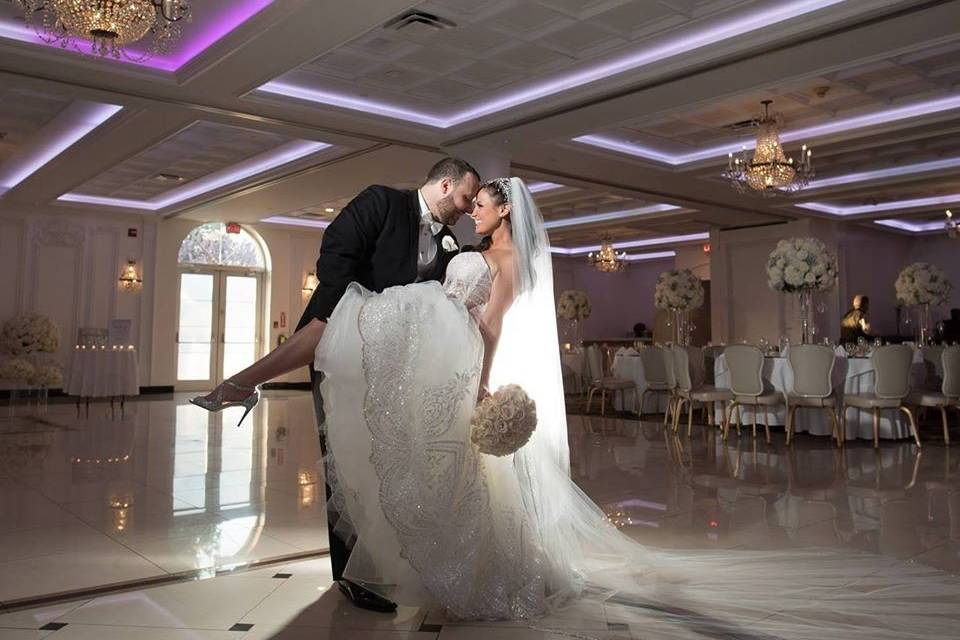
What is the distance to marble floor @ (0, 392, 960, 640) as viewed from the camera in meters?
2.78

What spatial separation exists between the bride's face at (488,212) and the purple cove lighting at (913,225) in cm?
1561

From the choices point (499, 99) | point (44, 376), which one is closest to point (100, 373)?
point (44, 376)

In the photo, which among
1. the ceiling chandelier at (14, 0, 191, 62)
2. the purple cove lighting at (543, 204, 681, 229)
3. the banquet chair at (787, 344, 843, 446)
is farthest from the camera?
the purple cove lighting at (543, 204, 681, 229)

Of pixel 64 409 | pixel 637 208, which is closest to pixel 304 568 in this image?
pixel 64 409

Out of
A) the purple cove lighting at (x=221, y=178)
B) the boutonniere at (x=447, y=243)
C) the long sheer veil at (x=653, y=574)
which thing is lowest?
the long sheer veil at (x=653, y=574)

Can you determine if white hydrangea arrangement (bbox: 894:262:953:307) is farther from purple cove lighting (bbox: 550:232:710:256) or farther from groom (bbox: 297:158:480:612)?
purple cove lighting (bbox: 550:232:710:256)

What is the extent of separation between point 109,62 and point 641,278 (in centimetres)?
1782

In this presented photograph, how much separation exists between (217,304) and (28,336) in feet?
14.7

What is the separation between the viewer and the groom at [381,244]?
2896 mm

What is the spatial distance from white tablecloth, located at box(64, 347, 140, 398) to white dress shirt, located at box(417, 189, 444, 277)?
30.9 feet

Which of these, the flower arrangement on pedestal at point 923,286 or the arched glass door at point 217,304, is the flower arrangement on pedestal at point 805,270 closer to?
the flower arrangement on pedestal at point 923,286

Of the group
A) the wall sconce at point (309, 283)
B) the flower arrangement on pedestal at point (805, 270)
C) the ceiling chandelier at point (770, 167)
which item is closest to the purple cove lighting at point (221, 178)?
the wall sconce at point (309, 283)

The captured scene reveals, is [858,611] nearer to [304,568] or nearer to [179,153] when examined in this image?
[304,568]

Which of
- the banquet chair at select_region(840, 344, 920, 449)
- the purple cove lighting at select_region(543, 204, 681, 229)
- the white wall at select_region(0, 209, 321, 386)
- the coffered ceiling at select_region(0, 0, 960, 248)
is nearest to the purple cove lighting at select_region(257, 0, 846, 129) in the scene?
the coffered ceiling at select_region(0, 0, 960, 248)
